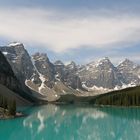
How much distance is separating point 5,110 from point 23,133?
52.5 meters

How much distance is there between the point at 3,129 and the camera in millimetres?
96438

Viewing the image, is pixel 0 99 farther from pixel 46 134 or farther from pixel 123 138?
pixel 123 138

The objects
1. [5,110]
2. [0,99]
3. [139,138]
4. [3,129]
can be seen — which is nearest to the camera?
[139,138]

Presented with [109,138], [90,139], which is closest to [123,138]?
[109,138]

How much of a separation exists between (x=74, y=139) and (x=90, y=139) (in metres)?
3.58

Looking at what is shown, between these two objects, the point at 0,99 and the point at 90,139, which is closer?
the point at 90,139

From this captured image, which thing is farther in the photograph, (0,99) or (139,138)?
(0,99)

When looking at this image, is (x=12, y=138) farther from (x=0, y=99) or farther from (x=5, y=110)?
(x=0, y=99)

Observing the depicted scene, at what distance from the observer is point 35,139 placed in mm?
76938

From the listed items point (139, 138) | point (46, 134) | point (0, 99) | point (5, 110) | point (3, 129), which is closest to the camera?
point (139, 138)

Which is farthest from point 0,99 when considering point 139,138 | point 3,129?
point 139,138

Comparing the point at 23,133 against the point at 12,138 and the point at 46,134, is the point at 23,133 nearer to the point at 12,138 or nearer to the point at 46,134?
the point at 46,134

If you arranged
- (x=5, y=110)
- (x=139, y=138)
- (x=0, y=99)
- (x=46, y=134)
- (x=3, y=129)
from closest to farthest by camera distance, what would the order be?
(x=139, y=138) < (x=46, y=134) < (x=3, y=129) < (x=5, y=110) < (x=0, y=99)

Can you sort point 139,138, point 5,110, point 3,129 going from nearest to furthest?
point 139,138, point 3,129, point 5,110
